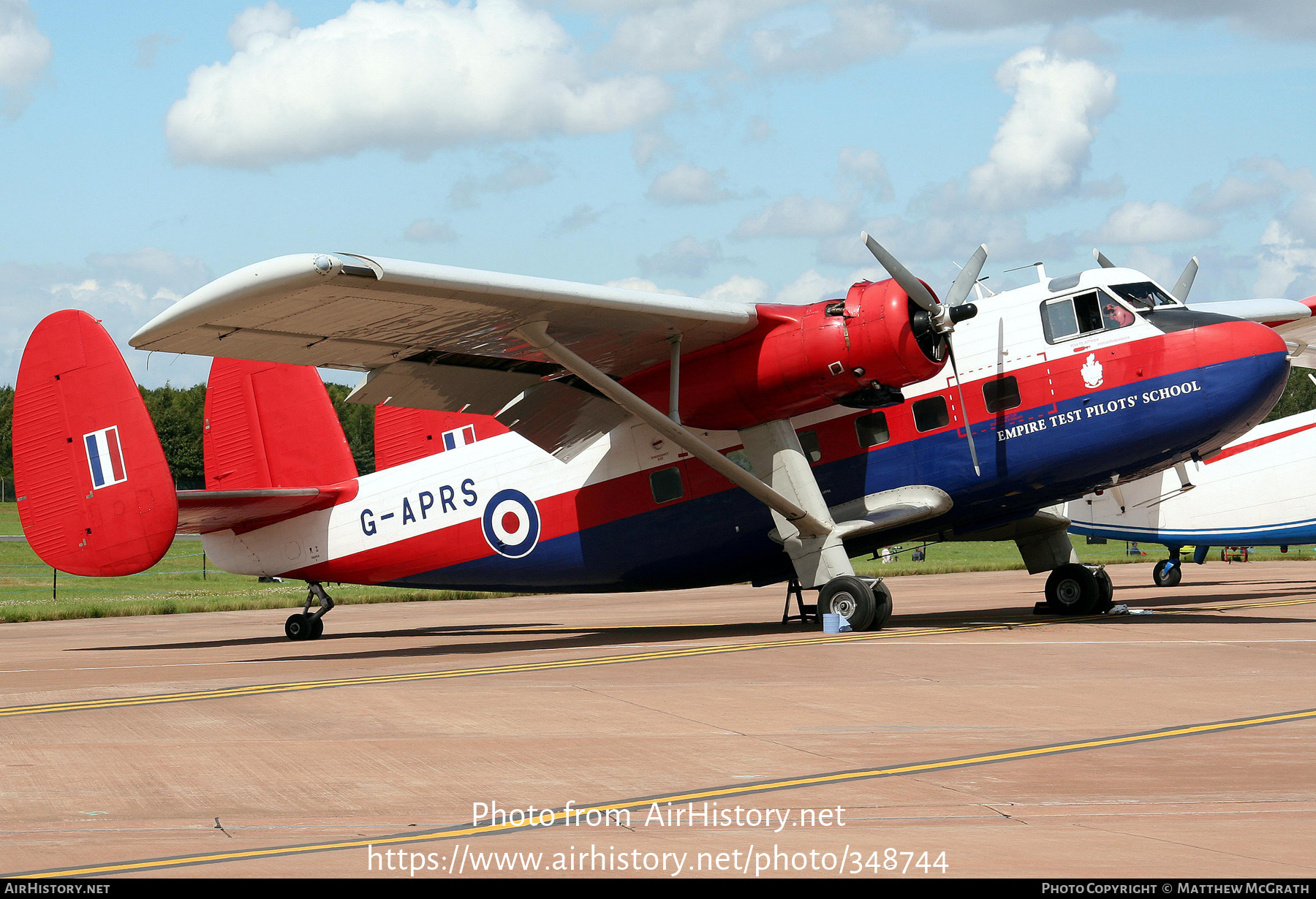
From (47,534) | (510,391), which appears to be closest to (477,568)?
(510,391)

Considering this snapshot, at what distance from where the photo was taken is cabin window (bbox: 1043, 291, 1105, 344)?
56.6 ft

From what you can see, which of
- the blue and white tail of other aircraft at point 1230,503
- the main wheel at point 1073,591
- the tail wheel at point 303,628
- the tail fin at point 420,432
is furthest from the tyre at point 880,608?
the blue and white tail of other aircraft at point 1230,503

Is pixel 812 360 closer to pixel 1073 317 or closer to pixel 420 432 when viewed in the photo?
pixel 1073 317

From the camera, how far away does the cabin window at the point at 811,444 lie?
18594 mm

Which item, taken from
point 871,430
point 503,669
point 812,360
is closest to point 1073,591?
point 871,430

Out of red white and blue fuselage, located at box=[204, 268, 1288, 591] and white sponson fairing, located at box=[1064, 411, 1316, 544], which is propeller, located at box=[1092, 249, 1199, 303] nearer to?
red white and blue fuselage, located at box=[204, 268, 1288, 591]

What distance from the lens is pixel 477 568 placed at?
20844 mm

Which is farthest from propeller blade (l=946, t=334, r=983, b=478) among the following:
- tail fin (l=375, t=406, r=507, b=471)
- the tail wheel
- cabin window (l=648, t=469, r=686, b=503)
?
the tail wheel

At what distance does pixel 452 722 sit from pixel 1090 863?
621cm

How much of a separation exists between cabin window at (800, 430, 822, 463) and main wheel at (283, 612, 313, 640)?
9480 mm

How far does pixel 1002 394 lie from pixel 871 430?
1.95 meters

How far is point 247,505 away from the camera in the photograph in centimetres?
2127

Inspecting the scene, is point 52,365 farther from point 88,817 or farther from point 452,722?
point 88,817

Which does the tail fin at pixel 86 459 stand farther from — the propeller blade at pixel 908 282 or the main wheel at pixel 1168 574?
the main wheel at pixel 1168 574
